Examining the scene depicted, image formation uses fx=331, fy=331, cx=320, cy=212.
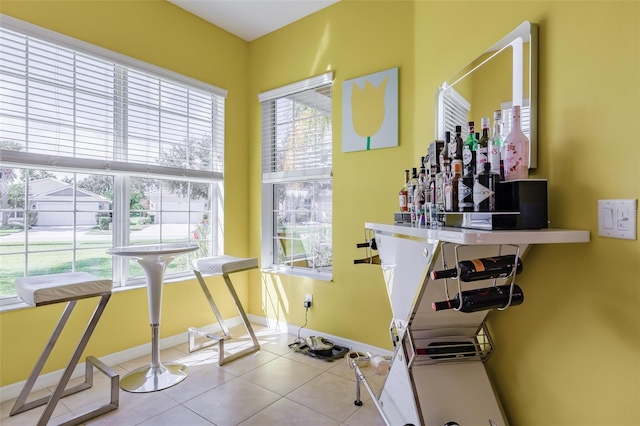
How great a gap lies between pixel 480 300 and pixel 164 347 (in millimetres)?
2717

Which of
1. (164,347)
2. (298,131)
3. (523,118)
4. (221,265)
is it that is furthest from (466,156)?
(164,347)

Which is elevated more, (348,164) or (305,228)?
(348,164)

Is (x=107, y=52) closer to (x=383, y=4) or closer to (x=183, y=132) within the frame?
(x=183, y=132)

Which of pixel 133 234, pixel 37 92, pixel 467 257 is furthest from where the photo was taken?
pixel 133 234

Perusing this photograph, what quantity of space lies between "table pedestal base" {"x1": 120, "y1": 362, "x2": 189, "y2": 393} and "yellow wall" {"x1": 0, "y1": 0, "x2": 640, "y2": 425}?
0.38 metres

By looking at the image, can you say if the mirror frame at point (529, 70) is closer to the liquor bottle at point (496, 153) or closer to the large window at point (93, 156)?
the liquor bottle at point (496, 153)

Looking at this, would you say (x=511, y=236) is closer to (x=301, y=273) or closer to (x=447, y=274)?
(x=447, y=274)

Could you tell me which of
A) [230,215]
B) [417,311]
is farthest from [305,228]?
[417,311]

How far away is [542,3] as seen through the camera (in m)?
1.27

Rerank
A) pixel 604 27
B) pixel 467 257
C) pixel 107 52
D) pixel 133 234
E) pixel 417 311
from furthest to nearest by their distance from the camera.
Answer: pixel 133 234, pixel 107 52, pixel 417 311, pixel 467 257, pixel 604 27

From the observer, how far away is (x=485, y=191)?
1189 mm

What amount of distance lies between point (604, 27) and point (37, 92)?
119 inches

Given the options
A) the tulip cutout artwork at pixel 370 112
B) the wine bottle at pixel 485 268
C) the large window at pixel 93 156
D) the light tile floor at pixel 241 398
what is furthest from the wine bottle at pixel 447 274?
the large window at pixel 93 156

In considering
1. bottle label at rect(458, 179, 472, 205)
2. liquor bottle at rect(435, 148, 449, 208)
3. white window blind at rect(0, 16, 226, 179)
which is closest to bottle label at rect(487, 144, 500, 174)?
bottle label at rect(458, 179, 472, 205)
